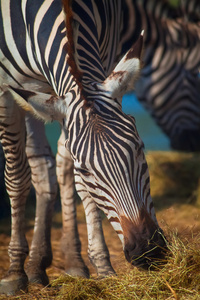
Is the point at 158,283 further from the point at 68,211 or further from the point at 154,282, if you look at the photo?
the point at 68,211

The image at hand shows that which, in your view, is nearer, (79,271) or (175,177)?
(79,271)

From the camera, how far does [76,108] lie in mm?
3656

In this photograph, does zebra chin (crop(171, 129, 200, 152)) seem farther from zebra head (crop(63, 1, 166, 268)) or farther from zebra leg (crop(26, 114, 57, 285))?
zebra head (crop(63, 1, 166, 268))

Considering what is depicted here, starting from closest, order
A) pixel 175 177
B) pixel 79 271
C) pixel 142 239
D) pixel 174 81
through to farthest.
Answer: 1. pixel 142 239
2. pixel 79 271
3. pixel 175 177
4. pixel 174 81

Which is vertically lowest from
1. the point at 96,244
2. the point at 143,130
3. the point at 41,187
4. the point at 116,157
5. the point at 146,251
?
the point at 96,244

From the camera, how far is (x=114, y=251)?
20.4 ft

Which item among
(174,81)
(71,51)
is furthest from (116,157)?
(174,81)

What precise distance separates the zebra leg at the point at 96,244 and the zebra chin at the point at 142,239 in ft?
4.04

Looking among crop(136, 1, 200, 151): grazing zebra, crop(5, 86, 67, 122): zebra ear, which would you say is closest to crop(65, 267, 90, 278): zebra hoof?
crop(5, 86, 67, 122): zebra ear

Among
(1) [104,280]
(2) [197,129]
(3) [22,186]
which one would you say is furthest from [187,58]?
Result: (1) [104,280]

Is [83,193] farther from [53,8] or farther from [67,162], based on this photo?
[53,8]

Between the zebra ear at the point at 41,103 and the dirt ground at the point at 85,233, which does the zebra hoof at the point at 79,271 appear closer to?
the dirt ground at the point at 85,233

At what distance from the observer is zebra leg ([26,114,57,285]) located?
Result: 5.34 m

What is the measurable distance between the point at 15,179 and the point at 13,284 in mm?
1134
